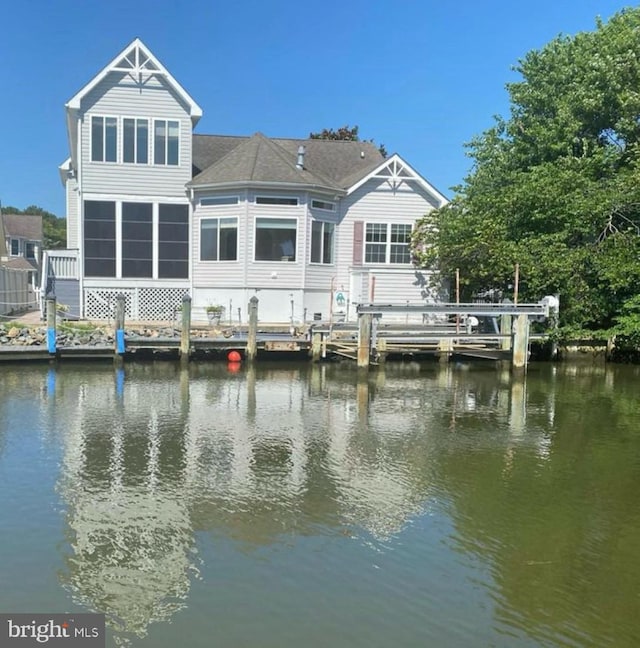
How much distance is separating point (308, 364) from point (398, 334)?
3.00 m

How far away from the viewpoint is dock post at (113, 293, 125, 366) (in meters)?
18.5

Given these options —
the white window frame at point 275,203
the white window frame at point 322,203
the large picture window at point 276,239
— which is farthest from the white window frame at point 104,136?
the white window frame at point 322,203

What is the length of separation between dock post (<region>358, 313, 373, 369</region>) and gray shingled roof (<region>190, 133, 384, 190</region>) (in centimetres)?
665

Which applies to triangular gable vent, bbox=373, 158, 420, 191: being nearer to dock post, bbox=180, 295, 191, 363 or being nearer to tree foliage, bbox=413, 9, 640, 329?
tree foliage, bbox=413, 9, 640, 329

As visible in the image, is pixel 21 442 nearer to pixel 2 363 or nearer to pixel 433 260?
pixel 2 363

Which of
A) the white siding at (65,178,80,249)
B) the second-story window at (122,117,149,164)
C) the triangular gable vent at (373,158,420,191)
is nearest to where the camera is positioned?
the second-story window at (122,117,149,164)

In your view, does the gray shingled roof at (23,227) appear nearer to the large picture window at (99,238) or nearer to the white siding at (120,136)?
the large picture window at (99,238)

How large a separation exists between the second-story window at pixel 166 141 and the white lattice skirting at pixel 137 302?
491 centimetres

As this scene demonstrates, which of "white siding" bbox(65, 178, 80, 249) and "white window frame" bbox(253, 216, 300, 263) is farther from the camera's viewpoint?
"white siding" bbox(65, 178, 80, 249)

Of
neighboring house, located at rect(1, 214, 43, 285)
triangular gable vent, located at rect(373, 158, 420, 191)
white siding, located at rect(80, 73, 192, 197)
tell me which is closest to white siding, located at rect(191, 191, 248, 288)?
white siding, located at rect(80, 73, 192, 197)

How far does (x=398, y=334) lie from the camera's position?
65.0 feet

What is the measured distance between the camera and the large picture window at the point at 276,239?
75.7 ft

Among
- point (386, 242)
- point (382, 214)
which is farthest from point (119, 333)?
point (382, 214)

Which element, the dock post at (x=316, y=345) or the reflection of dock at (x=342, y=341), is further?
the dock post at (x=316, y=345)
